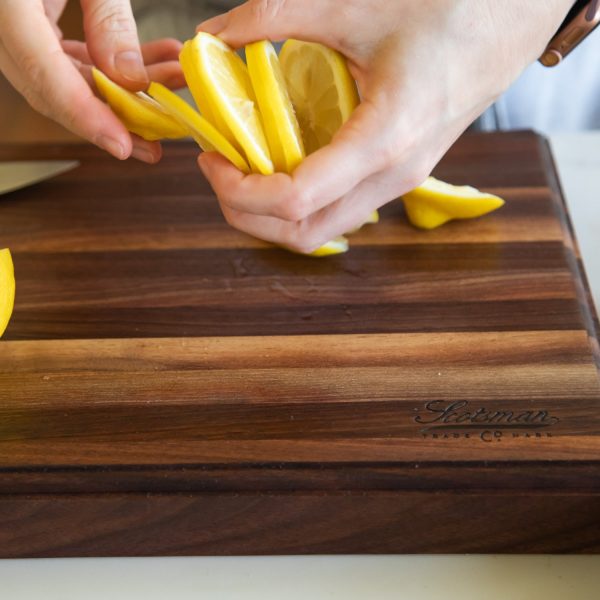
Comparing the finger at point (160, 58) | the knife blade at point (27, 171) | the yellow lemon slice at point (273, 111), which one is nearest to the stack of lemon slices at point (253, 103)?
the yellow lemon slice at point (273, 111)

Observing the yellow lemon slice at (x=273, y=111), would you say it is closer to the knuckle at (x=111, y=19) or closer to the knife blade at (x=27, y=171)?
the knuckle at (x=111, y=19)

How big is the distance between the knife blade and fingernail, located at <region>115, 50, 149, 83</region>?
328 mm

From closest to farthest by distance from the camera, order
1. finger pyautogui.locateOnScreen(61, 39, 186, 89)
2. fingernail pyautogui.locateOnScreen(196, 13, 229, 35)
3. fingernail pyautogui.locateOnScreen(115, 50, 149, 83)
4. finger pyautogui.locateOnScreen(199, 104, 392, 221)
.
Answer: finger pyautogui.locateOnScreen(199, 104, 392, 221) → fingernail pyautogui.locateOnScreen(196, 13, 229, 35) → fingernail pyautogui.locateOnScreen(115, 50, 149, 83) → finger pyautogui.locateOnScreen(61, 39, 186, 89)

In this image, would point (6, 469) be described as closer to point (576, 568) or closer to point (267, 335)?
point (267, 335)

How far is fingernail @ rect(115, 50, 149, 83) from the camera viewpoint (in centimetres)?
113

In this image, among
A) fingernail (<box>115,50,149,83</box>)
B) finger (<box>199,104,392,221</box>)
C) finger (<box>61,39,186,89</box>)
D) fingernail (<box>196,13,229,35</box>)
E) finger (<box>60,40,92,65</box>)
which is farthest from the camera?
finger (<box>60,40,92,65</box>)

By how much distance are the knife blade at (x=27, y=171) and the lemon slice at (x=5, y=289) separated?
346mm

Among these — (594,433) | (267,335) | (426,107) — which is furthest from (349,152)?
(594,433)

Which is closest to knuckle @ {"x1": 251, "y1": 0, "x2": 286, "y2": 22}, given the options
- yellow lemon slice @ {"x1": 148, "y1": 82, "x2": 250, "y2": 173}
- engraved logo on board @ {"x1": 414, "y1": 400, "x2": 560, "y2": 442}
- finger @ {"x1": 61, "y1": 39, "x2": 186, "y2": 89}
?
yellow lemon slice @ {"x1": 148, "y1": 82, "x2": 250, "y2": 173}

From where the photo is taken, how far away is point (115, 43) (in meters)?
1.15

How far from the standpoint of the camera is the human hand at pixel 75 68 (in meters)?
1.11

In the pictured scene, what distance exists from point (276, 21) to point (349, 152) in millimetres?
170

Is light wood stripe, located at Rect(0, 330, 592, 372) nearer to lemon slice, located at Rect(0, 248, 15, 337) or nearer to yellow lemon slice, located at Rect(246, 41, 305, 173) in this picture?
lemon slice, located at Rect(0, 248, 15, 337)

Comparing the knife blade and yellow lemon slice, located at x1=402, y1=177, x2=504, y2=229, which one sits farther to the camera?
the knife blade
